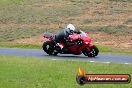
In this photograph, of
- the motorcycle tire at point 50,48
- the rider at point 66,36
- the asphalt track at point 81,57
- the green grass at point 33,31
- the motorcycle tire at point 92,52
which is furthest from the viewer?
the green grass at point 33,31

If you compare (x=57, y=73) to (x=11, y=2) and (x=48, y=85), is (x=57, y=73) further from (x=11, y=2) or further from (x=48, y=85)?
(x=11, y=2)

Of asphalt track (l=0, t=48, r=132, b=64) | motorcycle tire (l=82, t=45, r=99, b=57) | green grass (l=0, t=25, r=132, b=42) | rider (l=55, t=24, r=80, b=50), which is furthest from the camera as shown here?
green grass (l=0, t=25, r=132, b=42)

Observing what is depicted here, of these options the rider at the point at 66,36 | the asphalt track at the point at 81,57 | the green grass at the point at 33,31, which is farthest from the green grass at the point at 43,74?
the green grass at the point at 33,31

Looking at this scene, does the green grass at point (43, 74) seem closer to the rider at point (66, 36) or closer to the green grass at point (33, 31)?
the rider at point (66, 36)

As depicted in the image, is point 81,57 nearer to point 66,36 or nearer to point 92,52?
point 92,52

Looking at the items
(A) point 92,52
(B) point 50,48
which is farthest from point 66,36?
(A) point 92,52

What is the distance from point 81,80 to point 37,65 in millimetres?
9143

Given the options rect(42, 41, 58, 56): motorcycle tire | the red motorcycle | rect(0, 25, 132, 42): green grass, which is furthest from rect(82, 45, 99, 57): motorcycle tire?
rect(0, 25, 132, 42): green grass

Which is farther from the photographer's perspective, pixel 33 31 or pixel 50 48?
pixel 33 31

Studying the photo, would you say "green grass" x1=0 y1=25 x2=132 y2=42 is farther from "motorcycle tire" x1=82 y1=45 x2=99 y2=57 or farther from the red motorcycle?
"motorcycle tire" x1=82 y1=45 x2=99 y2=57

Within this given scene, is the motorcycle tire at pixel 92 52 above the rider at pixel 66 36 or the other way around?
the other way around

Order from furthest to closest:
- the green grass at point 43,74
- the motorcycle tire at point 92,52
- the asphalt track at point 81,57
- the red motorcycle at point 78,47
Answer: the red motorcycle at point 78,47
the motorcycle tire at point 92,52
the asphalt track at point 81,57
the green grass at point 43,74

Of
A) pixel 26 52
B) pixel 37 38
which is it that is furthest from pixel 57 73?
pixel 37 38

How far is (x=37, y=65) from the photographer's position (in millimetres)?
17719
